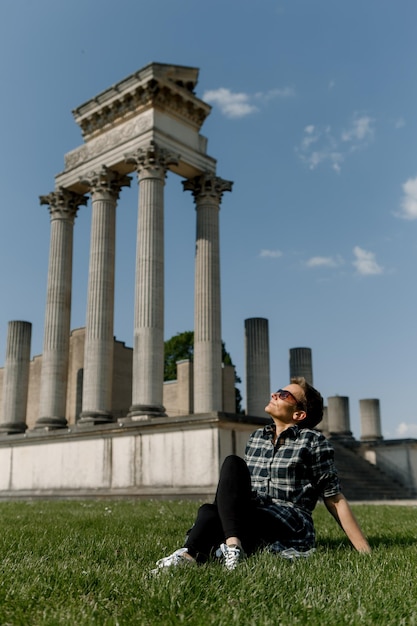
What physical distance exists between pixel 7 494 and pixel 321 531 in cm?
2172

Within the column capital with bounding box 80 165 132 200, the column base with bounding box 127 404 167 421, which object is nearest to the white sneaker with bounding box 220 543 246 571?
the column base with bounding box 127 404 167 421

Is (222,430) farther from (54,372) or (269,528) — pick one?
(269,528)

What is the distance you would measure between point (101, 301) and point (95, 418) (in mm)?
5065

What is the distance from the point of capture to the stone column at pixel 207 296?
27578 millimetres

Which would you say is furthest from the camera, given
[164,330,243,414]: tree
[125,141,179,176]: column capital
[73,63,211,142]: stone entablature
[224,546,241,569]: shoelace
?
[164,330,243,414]: tree

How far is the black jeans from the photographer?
5098mm

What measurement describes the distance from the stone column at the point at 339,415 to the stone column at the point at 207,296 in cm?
1040

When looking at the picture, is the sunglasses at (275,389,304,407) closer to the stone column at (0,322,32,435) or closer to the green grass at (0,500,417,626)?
the green grass at (0,500,417,626)

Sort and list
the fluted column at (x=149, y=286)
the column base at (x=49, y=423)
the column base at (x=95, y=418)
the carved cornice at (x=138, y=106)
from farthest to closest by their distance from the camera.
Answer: the column base at (x=49, y=423)
the carved cornice at (x=138, y=106)
the column base at (x=95, y=418)
the fluted column at (x=149, y=286)

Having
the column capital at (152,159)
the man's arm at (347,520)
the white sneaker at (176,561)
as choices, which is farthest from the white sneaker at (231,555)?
the column capital at (152,159)

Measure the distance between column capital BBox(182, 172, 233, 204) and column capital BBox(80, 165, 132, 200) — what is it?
2998mm

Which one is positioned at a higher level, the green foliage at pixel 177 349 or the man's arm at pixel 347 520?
the green foliage at pixel 177 349

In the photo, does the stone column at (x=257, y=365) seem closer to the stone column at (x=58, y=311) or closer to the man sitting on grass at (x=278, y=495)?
the stone column at (x=58, y=311)

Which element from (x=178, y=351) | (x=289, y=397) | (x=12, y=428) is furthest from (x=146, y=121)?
(x=178, y=351)
